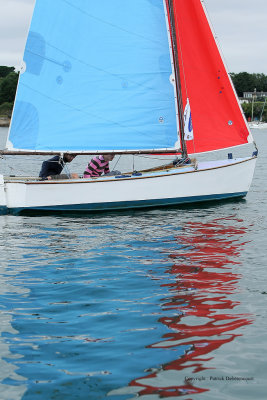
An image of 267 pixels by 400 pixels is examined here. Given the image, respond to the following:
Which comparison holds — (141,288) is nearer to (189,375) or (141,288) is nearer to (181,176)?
(189,375)

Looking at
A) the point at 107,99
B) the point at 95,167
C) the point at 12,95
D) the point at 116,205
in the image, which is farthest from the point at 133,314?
the point at 12,95

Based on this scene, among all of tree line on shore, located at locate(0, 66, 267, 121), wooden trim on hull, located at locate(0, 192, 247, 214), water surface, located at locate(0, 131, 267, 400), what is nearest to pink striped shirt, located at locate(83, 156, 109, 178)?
wooden trim on hull, located at locate(0, 192, 247, 214)

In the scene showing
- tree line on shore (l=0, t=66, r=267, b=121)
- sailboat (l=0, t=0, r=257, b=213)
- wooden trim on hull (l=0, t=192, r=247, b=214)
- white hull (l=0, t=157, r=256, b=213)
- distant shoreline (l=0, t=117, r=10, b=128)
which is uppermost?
tree line on shore (l=0, t=66, r=267, b=121)

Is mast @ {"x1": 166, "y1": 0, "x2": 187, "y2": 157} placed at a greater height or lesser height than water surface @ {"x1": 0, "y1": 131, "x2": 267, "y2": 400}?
greater

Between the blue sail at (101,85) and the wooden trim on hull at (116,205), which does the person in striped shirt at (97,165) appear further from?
the wooden trim on hull at (116,205)

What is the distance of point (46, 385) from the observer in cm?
571

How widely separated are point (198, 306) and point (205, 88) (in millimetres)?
10944

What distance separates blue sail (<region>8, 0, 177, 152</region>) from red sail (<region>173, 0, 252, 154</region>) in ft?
3.21

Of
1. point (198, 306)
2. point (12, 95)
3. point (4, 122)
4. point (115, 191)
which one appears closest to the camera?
point (198, 306)

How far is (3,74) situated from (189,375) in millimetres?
198633

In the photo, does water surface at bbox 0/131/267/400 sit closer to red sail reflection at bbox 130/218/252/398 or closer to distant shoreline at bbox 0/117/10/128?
red sail reflection at bbox 130/218/252/398

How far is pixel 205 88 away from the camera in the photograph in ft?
58.5

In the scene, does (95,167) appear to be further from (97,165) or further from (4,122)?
(4,122)

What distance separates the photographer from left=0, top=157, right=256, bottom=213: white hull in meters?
15.9
